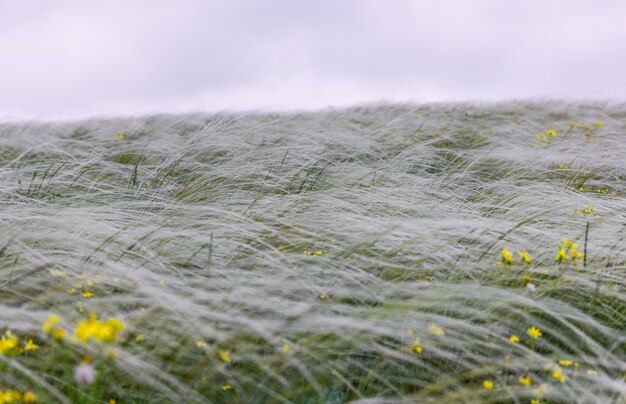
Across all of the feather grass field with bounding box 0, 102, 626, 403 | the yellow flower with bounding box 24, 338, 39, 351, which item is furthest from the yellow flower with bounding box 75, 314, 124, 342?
the yellow flower with bounding box 24, 338, 39, 351

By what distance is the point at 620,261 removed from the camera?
1.80 metres

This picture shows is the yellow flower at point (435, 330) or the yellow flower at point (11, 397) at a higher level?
the yellow flower at point (11, 397)

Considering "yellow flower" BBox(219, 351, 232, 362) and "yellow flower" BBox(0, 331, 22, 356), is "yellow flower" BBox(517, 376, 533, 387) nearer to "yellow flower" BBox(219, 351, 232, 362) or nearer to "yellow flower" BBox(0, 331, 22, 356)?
"yellow flower" BBox(219, 351, 232, 362)

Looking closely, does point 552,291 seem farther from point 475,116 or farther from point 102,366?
point 475,116

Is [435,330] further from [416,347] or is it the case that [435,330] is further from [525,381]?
[525,381]

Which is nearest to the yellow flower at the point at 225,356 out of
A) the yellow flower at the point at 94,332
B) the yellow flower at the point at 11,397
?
the yellow flower at the point at 94,332

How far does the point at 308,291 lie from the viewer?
64.0 inches

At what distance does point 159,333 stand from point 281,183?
5.33ft

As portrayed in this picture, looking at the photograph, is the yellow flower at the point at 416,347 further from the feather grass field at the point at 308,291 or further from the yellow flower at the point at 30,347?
the yellow flower at the point at 30,347

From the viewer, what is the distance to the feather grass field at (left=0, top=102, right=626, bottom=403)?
125cm

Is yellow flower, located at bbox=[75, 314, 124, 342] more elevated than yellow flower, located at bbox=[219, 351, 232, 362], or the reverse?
yellow flower, located at bbox=[75, 314, 124, 342]

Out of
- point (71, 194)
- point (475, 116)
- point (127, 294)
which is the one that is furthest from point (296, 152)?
point (475, 116)

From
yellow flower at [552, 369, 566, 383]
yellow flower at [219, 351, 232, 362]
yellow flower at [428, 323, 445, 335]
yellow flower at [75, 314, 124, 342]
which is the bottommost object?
yellow flower at [552, 369, 566, 383]

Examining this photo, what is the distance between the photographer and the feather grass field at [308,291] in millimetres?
1254
